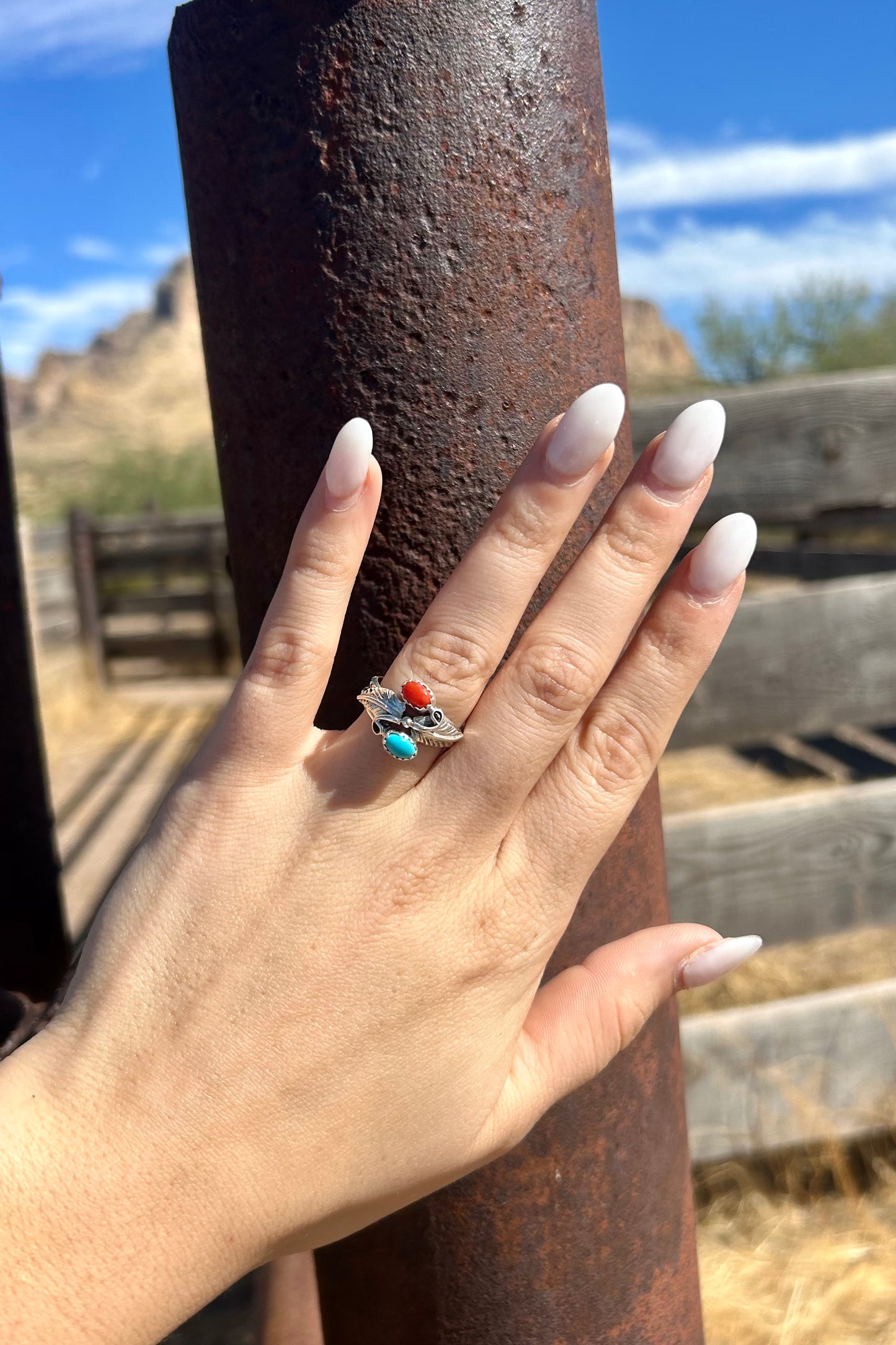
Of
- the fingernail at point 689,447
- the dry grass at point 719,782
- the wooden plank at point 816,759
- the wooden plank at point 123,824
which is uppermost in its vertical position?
the fingernail at point 689,447

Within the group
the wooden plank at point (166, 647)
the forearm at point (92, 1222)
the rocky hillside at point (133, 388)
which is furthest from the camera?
the rocky hillside at point (133, 388)

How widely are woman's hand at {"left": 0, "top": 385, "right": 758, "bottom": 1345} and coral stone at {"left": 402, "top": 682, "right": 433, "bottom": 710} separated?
0.02 m

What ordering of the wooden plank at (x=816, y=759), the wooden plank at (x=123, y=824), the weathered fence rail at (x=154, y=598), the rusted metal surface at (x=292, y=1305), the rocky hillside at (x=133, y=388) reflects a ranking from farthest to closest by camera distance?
1. the rocky hillside at (x=133, y=388)
2. the weathered fence rail at (x=154, y=598)
3. the wooden plank at (x=816, y=759)
4. the wooden plank at (x=123, y=824)
5. the rusted metal surface at (x=292, y=1305)

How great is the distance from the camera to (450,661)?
0.85m

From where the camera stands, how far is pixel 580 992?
3.10 feet

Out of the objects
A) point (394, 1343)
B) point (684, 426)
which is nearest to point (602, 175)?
point (684, 426)

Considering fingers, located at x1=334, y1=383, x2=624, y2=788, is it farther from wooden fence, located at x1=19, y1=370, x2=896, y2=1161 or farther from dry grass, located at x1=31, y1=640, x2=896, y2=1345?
dry grass, located at x1=31, y1=640, x2=896, y2=1345

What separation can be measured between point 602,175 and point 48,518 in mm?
35301

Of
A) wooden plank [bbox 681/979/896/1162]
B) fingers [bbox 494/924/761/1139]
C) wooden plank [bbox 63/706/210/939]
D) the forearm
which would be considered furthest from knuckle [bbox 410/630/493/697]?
wooden plank [bbox 63/706/210/939]

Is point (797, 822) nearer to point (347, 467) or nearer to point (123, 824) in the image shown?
point (347, 467)

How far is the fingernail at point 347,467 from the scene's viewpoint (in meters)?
0.83

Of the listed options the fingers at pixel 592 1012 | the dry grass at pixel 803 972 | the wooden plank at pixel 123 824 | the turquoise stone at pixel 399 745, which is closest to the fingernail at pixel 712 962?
the fingers at pixel 592 1012

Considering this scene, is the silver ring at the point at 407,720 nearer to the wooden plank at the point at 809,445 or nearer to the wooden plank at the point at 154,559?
the wooden plank at the point at 809,445

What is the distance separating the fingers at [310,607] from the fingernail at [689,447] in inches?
9.6
